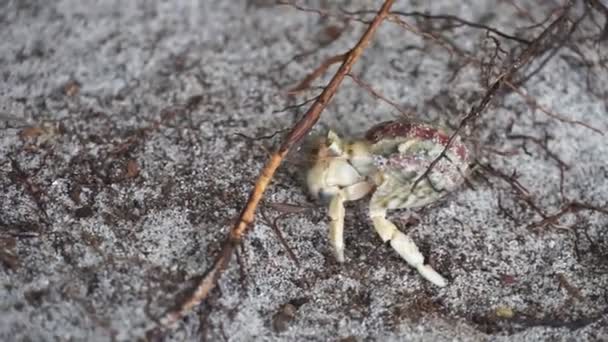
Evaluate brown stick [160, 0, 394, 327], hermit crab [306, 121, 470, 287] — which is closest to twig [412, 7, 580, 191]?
hermit crab [306, 121, 470, 287]

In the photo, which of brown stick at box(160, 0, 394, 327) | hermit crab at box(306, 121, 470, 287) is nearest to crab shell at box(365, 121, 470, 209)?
hermit crab at box(306, 121, 470, 287)

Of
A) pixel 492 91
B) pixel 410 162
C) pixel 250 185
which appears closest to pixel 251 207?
pixel 250 185

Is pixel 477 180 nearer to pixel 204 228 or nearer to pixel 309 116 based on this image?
pixel 309 116

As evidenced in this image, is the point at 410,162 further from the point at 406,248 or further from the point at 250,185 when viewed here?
the point at 250,185

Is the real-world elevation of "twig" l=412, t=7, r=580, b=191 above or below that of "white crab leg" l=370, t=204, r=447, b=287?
above

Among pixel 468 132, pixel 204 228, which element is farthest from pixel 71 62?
pixel 468 132

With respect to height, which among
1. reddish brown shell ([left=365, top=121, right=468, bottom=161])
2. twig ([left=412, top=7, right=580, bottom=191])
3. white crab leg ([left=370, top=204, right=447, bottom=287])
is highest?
twig ([left=412, top=7, right=580, bottom=191])

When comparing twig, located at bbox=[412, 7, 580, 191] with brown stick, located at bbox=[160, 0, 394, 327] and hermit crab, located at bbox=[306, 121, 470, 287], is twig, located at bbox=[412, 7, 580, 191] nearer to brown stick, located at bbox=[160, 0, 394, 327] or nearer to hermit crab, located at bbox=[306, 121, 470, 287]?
hermit crab, located at bbox=[306, 121, 470, 287]
